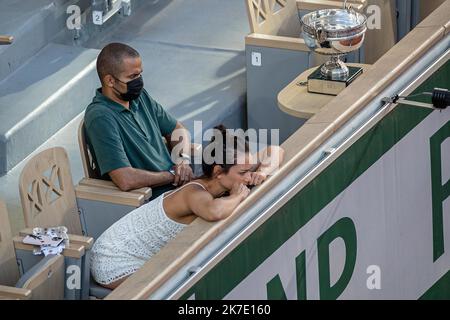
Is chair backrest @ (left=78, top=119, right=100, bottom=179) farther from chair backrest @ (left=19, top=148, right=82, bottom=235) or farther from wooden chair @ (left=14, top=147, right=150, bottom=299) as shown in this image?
chair backrest @ (left=19, top=148, right=82, bottom=235)

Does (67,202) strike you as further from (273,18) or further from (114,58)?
(273,18)

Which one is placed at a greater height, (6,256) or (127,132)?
(127,132)

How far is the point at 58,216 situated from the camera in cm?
561

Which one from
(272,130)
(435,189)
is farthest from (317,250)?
(272,130)

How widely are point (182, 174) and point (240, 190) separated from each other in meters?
1.55

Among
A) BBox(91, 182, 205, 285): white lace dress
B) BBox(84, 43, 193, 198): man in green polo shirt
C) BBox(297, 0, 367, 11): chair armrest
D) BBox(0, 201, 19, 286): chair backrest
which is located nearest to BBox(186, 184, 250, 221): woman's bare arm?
BBox(91, 182, 205, 285): white lace dress

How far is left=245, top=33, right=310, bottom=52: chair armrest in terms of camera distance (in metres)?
7.33

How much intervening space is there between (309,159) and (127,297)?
42.1 inches

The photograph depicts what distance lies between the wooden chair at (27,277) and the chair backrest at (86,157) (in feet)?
2.63

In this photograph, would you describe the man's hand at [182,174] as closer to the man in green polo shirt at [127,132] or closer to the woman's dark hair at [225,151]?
the man in green polo shirt at [127,132]

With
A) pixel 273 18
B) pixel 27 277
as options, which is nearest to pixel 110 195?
pixel 27 277

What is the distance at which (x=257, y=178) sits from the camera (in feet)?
15.0

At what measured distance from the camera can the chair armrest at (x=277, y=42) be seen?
733 centimetres
